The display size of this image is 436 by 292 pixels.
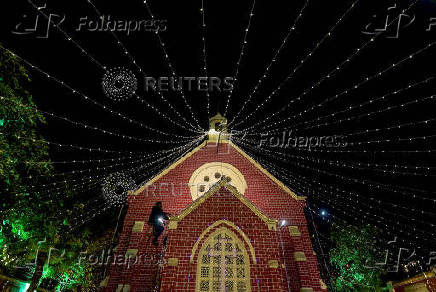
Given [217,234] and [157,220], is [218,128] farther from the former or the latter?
[217,234]

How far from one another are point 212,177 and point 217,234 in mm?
5439

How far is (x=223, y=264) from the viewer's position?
9422mm

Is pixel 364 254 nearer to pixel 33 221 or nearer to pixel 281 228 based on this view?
pixel 281 228

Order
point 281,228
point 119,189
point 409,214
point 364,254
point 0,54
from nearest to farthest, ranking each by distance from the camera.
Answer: point 0,54 < point 281,228 < point 119,189 < point 364,254 < point 409,214

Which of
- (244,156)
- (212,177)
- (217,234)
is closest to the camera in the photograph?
(217,234)

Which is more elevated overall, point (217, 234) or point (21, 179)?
point (21, 179)

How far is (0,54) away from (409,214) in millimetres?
31323

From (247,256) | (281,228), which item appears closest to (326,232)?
(281,228)

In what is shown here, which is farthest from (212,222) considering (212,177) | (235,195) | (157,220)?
(212,177)

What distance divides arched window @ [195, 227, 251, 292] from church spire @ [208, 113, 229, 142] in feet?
24.9

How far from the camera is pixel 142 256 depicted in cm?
1220

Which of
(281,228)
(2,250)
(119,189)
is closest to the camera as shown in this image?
(2,250)

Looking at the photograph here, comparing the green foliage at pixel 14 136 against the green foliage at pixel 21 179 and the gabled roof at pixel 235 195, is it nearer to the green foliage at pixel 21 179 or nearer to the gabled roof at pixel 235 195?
the green foliage at pixel 21 179

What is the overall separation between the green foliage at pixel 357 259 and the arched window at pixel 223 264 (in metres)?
12.8
